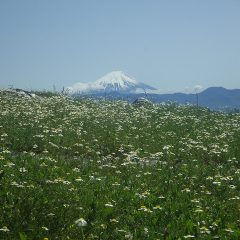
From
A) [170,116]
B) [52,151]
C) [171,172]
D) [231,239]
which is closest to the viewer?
[231,239]

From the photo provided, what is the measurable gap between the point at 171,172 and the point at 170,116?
14.0 metres

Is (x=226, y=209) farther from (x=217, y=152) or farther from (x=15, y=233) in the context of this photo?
(x=217, y=152)

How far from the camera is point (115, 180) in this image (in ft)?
39.7

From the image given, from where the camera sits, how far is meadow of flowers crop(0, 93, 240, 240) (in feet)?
26.8

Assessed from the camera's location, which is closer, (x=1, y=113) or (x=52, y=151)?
(x=52, y=151)

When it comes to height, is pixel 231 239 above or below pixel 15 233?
below

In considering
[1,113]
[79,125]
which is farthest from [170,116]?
[1,113]

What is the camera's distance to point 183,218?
9.12 meters

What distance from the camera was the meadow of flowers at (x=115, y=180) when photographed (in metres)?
8.16

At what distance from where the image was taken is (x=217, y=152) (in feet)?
55.8

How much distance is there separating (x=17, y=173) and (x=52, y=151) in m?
5.04

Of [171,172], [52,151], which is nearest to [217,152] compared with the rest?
[171,172]

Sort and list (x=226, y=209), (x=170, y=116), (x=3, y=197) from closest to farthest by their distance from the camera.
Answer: (x=3, y=197) < (x=226, y=209) < (x=170, y=116)

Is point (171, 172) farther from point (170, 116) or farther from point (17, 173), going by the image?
point (170, 116)
